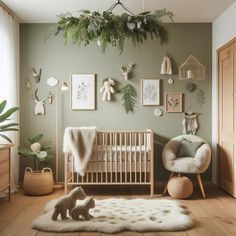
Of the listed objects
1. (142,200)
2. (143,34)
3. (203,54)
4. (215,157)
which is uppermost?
(203,54)

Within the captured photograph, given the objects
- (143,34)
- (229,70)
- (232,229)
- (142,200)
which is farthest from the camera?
(229,70)

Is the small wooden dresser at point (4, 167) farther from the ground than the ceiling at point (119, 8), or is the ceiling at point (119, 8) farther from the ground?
the ceiling at point (119, 8)

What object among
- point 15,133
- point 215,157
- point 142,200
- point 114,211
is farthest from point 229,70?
point 15,133

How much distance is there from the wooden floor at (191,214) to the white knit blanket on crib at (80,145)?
50 centimetres

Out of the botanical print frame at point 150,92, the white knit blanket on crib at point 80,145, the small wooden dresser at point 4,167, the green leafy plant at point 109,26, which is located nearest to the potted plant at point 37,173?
the small wooden dresser at point 4,167

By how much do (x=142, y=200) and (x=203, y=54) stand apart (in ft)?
7.41

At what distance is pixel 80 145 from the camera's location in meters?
4.24

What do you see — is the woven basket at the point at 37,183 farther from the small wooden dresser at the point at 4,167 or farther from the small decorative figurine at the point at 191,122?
the small decorative figurine at the point at 191,122

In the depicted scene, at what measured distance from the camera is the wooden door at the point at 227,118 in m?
4.21

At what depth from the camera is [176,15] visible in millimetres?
4633

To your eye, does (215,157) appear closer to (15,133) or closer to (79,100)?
(79,100)

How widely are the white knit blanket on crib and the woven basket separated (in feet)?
1.66

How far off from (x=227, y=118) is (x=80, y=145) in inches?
72.7

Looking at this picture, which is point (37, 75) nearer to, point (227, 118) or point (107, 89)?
point (107, 89)
